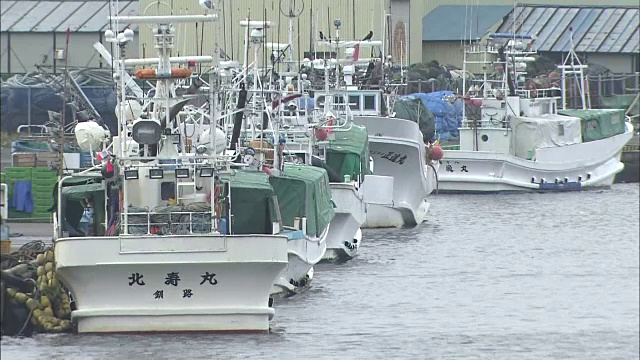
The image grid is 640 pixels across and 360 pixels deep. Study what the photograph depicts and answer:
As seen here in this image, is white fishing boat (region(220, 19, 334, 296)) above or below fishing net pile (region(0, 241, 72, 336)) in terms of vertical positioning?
above

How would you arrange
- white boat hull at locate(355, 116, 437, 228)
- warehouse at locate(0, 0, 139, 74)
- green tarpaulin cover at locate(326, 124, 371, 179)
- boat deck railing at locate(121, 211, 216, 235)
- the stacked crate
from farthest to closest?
warehouse at locate(0, 0, 139, 74)
white boat hull at locate(355, 116, 437, 228)
the stacked crate
green tarpaulin cover at locate(326, 124, 371, 179)
boat deck railing at locate(121, 211, 216, 235)

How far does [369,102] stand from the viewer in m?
47.5

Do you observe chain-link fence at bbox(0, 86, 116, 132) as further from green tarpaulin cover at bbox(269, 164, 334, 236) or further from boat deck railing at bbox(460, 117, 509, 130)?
green tarpaulin cover at bbox(269, 164, 334, 236)

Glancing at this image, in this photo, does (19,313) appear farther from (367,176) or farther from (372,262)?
(367,176)

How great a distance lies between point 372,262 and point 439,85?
36.1 m

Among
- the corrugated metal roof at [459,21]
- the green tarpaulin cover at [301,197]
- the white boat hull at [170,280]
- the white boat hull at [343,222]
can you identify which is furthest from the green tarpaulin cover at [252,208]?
the corrugated metal roof at [459,21]

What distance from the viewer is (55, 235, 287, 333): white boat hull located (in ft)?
76.2

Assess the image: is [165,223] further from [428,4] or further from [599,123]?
[428,4]

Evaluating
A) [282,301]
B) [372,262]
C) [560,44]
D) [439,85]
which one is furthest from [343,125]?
[560,44]

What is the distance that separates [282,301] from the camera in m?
29.0

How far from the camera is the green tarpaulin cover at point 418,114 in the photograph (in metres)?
57.0

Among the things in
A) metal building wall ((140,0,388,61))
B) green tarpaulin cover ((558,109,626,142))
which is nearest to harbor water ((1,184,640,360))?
metal building wall ((140,0,388,61))

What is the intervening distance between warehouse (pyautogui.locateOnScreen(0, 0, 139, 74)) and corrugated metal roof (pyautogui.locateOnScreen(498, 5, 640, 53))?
20.6 m

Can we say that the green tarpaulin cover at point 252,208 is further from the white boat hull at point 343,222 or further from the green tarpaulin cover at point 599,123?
the green tarpaulin cover at point 599,123
